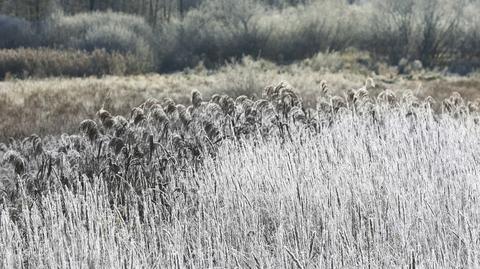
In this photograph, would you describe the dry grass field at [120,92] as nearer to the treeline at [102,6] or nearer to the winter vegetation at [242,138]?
the winter vegetation at [242,138]

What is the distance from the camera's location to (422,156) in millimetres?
5961

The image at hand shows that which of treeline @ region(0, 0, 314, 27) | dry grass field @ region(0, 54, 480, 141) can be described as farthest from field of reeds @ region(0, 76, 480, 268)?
treeline @ region(0, 0, 314, 27)

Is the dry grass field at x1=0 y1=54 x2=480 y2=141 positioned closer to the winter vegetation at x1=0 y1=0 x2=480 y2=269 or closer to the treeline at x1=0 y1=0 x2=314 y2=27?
the winter vegetation at x1=0 y1=0 x2=480 y2=269

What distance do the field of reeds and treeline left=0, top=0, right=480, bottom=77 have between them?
18.1 meters

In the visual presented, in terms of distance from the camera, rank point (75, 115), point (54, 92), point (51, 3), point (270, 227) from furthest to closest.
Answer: point (51, 3), point (54, 92), point (75, 115), point (270, 227)

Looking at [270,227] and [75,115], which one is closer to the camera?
[270,227]

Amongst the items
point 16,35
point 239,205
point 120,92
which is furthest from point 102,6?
point 239,205

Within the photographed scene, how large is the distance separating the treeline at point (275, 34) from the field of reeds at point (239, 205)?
59.5 ft

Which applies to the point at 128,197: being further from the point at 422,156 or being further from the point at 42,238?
the point at 422,156

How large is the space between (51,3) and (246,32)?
658 inches

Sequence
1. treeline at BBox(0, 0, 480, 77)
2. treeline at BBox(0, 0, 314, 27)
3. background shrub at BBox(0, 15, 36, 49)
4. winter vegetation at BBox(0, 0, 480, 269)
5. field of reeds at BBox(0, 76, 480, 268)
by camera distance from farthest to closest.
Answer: treeline at BBox(0, 0, 314, 27) < background shrub at BBox(0, 15, 36, 49) < treeline at BBox(0, 0, 480, 77) < winter vegetation at BBox(0, 0, 480, 269) < field of reeds at BBox(0, 76, 480, 268)

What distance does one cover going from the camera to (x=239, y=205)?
4953 millimetres

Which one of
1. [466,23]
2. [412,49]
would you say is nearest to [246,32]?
[412,49]

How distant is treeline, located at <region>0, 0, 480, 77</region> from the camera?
1011 inches
